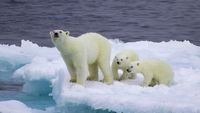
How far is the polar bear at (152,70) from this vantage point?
25.4 ft

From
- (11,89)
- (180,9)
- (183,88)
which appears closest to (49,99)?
(11,89)

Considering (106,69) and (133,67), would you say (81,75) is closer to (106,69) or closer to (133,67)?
(106,69)

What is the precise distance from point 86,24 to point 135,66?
11569 mm

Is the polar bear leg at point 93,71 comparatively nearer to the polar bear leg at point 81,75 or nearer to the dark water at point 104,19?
the polar bear leg at point 81,75

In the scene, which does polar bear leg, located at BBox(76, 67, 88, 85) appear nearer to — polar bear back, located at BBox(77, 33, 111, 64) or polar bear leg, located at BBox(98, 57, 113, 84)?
polar bear back, located at BBox(77, 33, 111, 64)

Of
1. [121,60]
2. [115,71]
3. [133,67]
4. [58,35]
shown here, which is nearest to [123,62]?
[121,60]

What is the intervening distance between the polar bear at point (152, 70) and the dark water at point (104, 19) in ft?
26.1

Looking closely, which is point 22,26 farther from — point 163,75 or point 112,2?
point 163,75

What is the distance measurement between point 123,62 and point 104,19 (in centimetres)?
1237

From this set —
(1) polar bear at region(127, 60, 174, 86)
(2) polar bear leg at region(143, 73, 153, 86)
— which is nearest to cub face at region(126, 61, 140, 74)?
(1) polar bear at region(127, 60, 174, 86)

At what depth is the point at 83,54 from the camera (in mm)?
7391

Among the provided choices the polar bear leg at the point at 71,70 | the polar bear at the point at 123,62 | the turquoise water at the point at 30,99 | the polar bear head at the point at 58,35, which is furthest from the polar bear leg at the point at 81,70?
the turquoise water at the point at 30,99

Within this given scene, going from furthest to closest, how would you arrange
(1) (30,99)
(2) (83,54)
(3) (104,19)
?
(3) (104,19), (1) (30,99), (2) (83,54)

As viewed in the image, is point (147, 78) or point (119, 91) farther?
point (147, 78)
